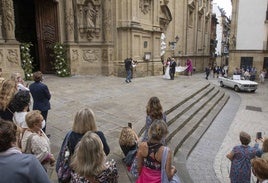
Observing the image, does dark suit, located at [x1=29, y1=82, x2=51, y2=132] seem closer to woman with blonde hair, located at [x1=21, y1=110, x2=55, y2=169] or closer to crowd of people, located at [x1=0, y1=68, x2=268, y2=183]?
crowd of people, located at [x1=0, y1=68, x2=268, y2=183]

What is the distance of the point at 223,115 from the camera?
1132 cm

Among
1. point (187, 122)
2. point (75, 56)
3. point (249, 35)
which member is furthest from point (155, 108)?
point (249, 35)

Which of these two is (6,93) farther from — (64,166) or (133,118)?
(133,118)

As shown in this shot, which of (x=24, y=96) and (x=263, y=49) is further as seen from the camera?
(x=263, y=49)

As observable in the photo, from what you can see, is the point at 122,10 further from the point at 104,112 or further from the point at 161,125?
Result: the point at 161,125

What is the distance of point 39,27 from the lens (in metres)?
15.1

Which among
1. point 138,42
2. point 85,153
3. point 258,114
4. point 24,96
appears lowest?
point 258,114

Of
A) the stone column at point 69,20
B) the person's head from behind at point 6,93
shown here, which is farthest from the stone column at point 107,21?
the person's head from behind at point 6,93

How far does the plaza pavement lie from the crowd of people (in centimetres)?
107

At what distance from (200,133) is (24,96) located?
6.13 meters

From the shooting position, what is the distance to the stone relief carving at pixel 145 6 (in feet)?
56.1

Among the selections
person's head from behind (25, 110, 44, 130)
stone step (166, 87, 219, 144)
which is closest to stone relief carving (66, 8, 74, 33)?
stone step (166, 87, 219, 144)

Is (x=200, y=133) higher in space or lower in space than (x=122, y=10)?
lower

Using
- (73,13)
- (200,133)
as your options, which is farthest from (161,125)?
(73,13)
